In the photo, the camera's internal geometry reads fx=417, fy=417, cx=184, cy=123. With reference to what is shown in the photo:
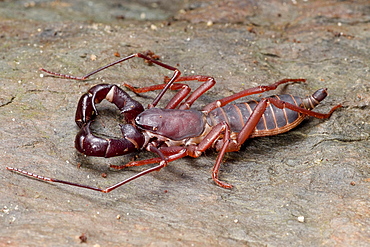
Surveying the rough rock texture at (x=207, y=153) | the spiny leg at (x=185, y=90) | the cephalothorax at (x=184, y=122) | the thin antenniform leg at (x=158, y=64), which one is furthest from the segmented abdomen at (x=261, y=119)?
the thin antenniform leg at (x=158, y=64)

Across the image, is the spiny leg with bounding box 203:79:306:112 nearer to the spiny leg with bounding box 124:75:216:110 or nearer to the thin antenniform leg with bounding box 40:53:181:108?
the spiny leg with bounding box 124:75:216:110

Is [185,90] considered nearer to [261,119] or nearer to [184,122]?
[184,122]

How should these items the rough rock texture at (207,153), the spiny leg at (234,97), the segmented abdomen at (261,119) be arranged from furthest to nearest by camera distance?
the spiny leg at (234,97) → the segmented abdomen at (261,119) → the rough rock texture at (207,153)

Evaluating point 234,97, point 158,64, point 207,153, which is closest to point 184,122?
point 207,153

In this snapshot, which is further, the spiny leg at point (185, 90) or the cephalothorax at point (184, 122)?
the spiny leg at point (185, 90)

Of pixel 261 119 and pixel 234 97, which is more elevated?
pixel 234 97

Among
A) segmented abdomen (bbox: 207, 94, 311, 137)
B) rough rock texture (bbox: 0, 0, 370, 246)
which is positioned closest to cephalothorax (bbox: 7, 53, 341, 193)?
segmented abdomen (bbox: 207, 94, 311, 137)

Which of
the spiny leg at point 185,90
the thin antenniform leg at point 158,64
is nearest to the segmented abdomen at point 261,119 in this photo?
the spiny leg at point 185,90

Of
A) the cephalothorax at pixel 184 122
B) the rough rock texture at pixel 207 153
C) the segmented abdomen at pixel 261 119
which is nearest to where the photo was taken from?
the rough rock texture at pixel 207 153

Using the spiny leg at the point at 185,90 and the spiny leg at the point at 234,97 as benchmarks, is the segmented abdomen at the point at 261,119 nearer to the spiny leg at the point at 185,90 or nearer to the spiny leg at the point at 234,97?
the spiny leg at the point at 234,97
